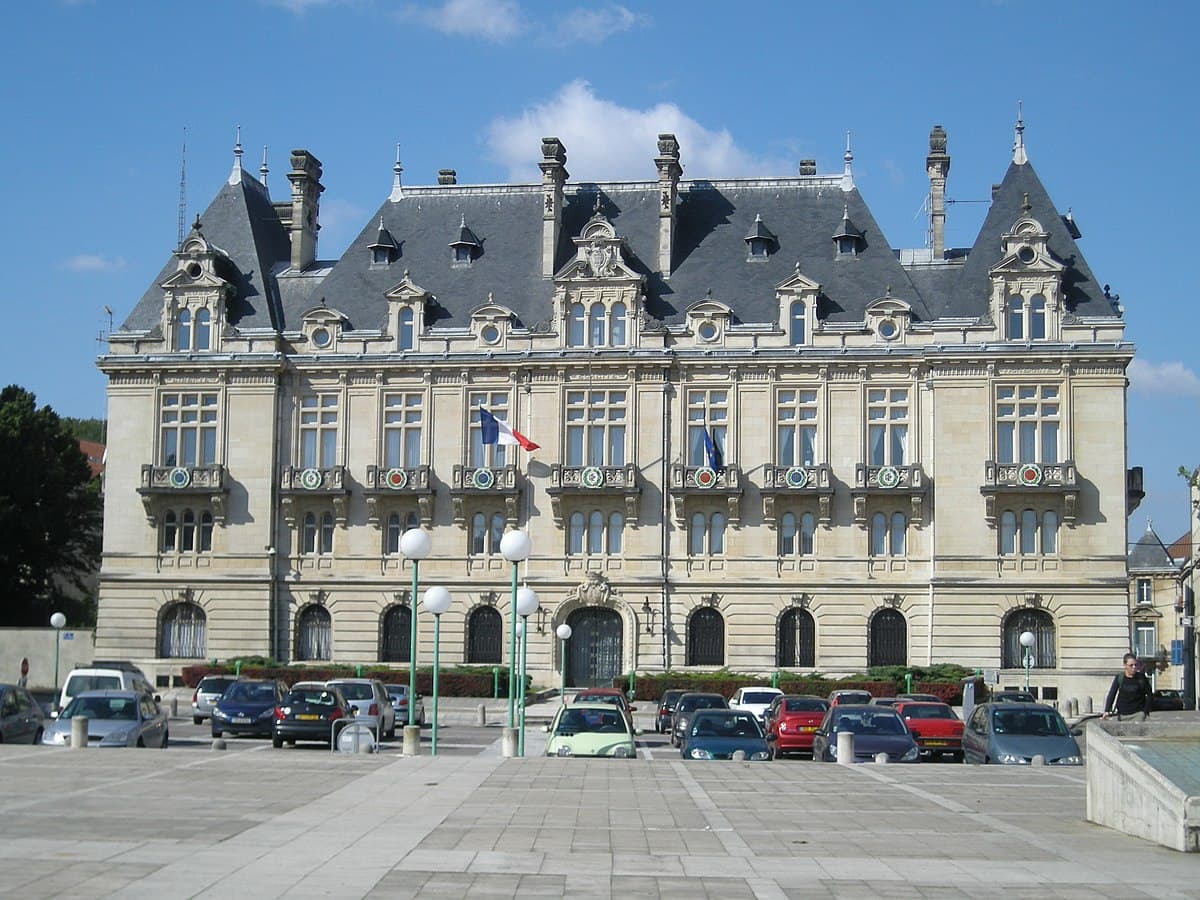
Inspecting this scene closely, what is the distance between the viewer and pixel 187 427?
66.5 m

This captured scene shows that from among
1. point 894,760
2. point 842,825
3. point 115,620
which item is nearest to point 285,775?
point 842,825

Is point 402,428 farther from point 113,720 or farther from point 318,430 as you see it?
point 113,720

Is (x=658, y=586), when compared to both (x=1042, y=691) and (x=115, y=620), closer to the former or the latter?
(x=1042, y=691)

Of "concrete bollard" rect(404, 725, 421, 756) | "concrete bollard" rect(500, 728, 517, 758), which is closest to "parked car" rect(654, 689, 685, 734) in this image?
"concrete bollard" rect(500, 728, 517, 758)

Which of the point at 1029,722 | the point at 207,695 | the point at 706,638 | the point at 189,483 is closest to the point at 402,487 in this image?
the point at 189,483

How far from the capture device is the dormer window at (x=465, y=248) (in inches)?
2672

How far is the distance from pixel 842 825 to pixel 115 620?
50.0m

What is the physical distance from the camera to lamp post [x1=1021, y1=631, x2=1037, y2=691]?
55.7 meters

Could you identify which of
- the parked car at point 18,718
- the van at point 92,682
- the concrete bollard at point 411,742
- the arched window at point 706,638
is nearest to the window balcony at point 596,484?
the arched window at point 706,638

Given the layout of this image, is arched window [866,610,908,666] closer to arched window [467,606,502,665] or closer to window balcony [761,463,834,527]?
window balcony [761,463,834,527]

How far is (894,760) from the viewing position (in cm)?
3388

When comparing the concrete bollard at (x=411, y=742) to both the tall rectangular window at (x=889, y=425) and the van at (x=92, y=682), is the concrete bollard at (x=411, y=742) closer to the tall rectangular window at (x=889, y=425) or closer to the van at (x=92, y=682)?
the van at (x=92, y=682)

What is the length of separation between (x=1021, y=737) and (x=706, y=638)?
31058 millimetres

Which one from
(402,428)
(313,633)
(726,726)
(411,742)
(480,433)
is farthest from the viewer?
(313,633)
